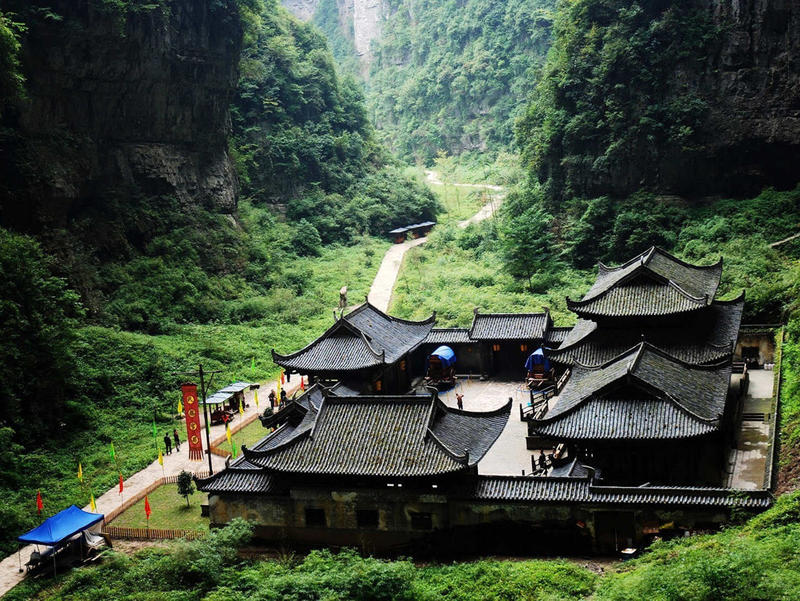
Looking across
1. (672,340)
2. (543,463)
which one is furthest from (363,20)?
(543,463)

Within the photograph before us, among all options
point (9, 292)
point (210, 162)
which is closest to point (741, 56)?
point (210, 162)

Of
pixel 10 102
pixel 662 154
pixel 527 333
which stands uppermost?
pixel 10 102

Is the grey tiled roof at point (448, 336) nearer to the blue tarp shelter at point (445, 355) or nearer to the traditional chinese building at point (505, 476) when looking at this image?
the blue tarp shelter at point (445, 355)

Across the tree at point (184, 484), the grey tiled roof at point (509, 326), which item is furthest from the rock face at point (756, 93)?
the tree at point (184, 484)

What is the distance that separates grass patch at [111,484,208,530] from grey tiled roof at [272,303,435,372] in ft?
29.7

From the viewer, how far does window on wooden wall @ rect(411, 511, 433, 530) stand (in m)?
26.8

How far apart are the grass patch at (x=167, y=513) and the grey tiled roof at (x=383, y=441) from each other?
4912mm

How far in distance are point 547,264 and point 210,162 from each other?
30773 mm

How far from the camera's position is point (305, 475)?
2770 centimetres

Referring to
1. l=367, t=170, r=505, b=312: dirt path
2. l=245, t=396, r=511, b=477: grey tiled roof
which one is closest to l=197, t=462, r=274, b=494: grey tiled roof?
l=245, t=396, r=511, b=477: grey tiled roof

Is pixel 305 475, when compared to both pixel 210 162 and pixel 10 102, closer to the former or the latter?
pixel 10 102

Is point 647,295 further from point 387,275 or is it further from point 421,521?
point 387,275

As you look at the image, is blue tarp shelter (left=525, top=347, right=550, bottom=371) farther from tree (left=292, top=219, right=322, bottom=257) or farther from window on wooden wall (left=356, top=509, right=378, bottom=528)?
tree (left=292, top=219, right=322, bottom=257)

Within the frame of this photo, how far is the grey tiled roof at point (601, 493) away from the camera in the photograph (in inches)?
933
